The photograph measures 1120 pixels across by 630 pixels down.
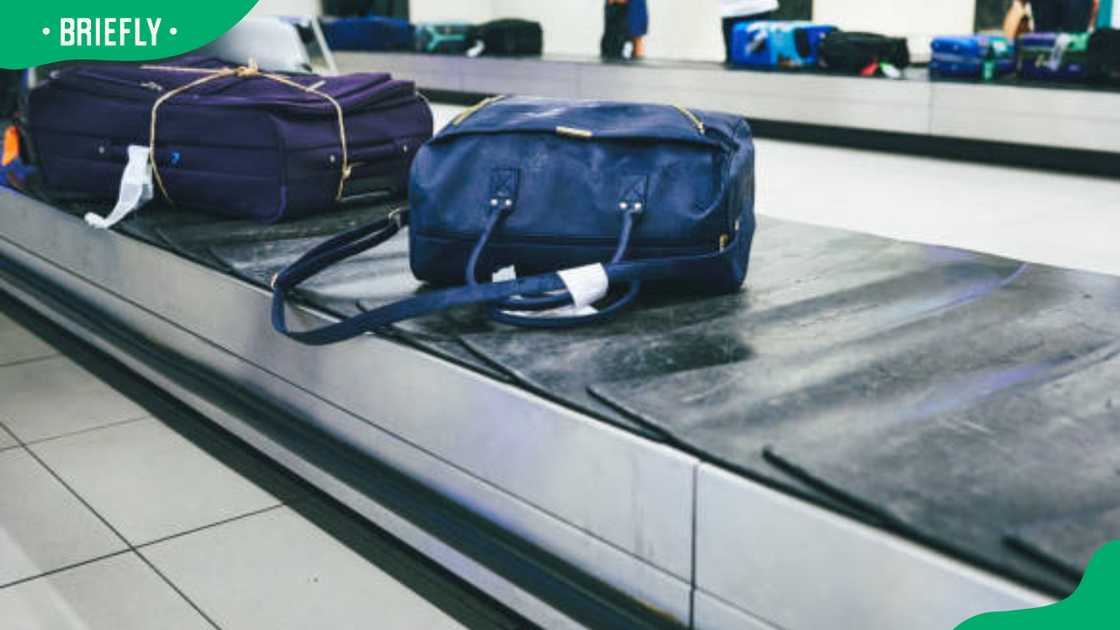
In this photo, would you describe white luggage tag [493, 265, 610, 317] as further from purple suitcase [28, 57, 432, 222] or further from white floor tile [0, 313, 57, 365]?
white floor tile [0, 313, 57, 365]

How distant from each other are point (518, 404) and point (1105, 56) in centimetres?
540

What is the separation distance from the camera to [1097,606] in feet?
3.29

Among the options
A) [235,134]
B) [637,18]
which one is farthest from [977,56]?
[235,134]

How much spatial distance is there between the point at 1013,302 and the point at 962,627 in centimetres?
113

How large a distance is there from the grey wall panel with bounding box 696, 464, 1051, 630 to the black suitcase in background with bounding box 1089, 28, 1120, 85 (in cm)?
552

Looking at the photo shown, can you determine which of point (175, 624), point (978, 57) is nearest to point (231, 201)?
point (175, 624)

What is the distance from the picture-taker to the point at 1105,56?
5.92 meters

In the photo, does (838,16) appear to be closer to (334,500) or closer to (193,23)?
(193,23)

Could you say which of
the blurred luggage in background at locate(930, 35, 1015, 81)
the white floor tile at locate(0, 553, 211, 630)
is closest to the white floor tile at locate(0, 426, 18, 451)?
the white floor tile at locate(0, 553, 211, 630)

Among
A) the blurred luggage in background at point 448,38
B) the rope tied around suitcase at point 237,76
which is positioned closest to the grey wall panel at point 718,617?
the rope tied around suitcase at point 237,76

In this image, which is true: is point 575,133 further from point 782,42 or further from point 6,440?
point 782,42

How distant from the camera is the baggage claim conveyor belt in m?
1.17

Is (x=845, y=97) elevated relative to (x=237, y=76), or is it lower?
lower

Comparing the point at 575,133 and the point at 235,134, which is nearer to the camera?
the point at 575,133
